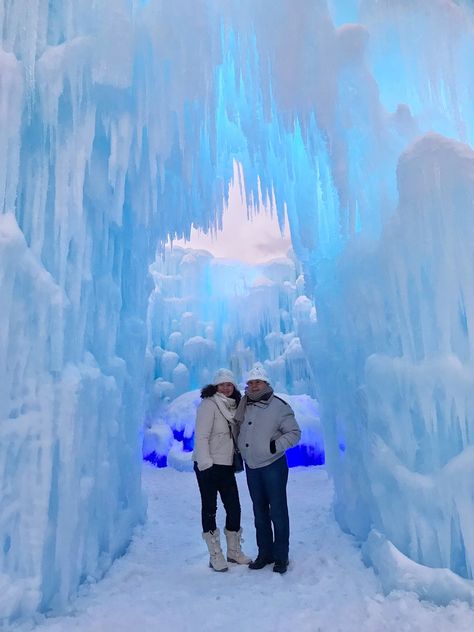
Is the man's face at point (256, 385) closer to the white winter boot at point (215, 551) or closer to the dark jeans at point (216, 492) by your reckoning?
the dark jeans at point (216, 492)

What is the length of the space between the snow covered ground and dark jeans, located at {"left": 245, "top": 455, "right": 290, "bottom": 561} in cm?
22


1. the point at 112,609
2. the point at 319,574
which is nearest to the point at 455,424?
the point at 319,574

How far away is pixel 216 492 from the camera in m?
4.52

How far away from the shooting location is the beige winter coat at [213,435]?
176 inches

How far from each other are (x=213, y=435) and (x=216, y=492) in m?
0.52

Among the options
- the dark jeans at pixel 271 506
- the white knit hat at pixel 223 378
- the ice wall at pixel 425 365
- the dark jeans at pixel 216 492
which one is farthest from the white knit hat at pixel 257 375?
the ice wall at pixel 425 365

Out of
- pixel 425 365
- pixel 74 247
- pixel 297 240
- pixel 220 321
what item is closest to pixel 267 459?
pixel 425 365

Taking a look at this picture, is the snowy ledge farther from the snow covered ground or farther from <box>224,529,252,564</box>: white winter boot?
<box>224,529,252,564</box>: white winter boot

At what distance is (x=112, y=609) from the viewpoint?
3.57m

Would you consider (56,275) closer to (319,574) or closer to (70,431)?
(70,431)

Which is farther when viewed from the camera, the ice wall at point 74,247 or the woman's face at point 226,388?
the woman's face at point 226,388

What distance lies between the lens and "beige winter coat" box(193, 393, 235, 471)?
4.48 meters

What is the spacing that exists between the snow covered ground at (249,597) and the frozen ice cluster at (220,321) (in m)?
12.9

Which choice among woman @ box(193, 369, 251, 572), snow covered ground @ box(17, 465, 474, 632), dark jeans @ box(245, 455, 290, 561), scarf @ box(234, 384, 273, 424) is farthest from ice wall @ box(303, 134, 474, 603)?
woman @ box(193, 369, 251, 572)
